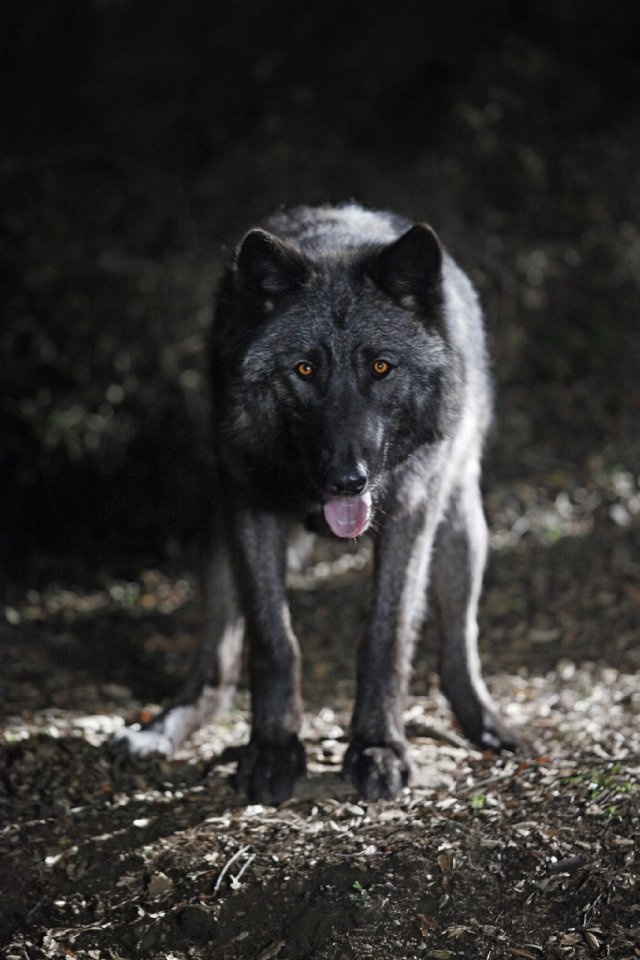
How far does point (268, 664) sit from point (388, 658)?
519 mm

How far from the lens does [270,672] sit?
504cm

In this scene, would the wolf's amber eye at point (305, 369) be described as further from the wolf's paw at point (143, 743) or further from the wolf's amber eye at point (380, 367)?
the wolf's paw at point (143, 743)

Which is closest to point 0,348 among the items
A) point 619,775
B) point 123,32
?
point 123,32

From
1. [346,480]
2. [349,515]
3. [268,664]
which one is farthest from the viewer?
[268,664]

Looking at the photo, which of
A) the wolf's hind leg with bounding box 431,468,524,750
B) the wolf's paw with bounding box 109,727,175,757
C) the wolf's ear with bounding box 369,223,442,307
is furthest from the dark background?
the wolf's ear with bounding box 369,223,442,307

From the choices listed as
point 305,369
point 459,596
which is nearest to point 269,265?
point 305,369

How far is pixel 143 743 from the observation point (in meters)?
5.55

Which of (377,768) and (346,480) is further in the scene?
(377,768)

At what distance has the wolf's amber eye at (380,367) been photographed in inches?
185

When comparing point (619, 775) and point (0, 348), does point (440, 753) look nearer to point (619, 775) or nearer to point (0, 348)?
point (619, 775)

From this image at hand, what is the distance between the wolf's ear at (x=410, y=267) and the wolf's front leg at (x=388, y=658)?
3.09 ft

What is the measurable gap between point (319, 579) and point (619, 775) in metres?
3.91

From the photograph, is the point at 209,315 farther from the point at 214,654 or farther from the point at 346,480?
the point at 346,480

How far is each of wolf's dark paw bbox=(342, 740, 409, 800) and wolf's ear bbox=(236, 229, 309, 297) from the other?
1.96 metres
